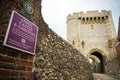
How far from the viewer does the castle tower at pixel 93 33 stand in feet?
60.1

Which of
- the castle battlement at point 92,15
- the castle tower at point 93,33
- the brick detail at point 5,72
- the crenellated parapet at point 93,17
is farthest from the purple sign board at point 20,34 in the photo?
the castle battlement at point 92,15

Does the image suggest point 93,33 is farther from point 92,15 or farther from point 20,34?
point 20,34

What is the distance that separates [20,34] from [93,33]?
18930 mm

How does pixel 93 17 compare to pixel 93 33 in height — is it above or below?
above

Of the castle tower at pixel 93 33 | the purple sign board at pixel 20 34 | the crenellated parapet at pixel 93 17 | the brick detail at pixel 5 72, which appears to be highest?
the crenellated parapet at pixel 93 17

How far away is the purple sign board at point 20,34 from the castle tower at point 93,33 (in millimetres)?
17228

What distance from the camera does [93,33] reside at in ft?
63.8

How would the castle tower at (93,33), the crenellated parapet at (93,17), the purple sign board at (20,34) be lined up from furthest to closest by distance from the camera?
the crenellated parapet at (93,17) → the castle tower at (93,33) → the purple sign board at (20,34)

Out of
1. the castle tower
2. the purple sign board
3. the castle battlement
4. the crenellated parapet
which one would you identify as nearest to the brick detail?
the purple sign board

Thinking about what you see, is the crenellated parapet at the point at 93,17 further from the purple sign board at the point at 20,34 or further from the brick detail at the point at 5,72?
the brick detail at the point at 5,72

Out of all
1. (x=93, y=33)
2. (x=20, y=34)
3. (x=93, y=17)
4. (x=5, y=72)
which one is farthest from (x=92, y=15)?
(x=5, y=72)

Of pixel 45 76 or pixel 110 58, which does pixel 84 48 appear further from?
pixel 45 76

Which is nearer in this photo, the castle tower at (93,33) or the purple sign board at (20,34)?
the purple sign board at (20,34)

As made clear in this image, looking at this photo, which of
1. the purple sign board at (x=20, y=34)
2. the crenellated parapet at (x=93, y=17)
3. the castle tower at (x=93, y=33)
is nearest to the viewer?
the purple sign board at (x=20, y=34)
